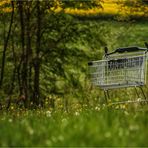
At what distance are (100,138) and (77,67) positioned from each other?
13.4 metres

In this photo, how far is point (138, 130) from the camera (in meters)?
6.15

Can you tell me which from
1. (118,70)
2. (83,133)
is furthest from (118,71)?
(83,133)

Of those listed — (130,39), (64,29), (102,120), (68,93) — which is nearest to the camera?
(102,120)

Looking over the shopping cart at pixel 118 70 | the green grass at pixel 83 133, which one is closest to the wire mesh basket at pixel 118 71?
the shopping cart at pixel 118 70

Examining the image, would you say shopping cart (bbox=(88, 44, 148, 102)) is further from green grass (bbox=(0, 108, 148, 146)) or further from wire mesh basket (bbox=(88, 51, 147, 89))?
green grass (bbox=(0, 108, 148, 146))

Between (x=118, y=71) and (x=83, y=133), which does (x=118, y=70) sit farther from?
(x=83, y=133)

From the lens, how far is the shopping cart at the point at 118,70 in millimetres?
11922

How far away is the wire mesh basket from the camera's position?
1195cm

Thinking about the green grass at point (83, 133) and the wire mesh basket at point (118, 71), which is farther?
the wire mesh basket at point (118, 71)

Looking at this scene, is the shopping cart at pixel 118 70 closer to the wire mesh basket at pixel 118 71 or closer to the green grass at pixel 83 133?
the wire mesh basket at pixel 118 71

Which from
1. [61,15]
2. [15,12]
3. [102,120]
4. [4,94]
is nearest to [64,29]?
[61,15]

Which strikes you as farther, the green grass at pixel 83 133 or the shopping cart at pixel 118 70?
the shopping cart at pixel 118 70

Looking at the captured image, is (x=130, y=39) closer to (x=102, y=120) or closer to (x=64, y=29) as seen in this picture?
(x=64, y=29)

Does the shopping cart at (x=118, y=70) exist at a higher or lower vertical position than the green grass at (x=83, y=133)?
higher
